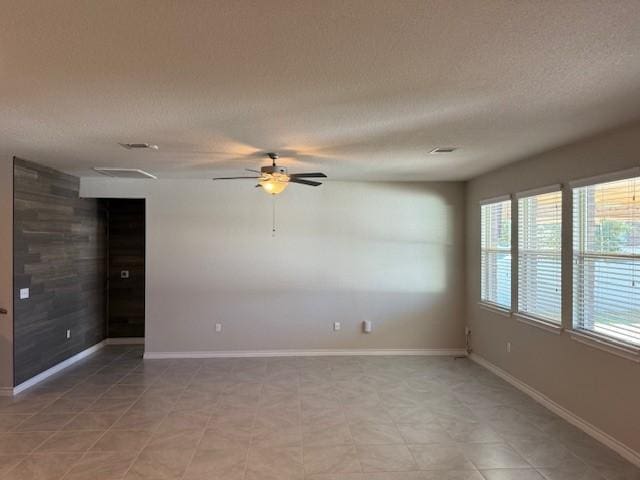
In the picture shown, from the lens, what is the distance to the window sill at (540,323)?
4055 millimetres

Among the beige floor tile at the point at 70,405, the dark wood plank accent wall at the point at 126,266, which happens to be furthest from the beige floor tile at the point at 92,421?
the dark wood plank accent wall at the point at 126,266

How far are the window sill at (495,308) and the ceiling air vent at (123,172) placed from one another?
4916 mm

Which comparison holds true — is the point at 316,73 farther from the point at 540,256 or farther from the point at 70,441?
the point at 70,441

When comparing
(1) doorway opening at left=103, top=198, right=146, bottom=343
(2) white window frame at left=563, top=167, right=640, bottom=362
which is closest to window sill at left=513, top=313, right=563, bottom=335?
(2) white window frame at left=563, top=167, right=640, bottom=362

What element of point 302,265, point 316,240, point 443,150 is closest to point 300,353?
point 302,265

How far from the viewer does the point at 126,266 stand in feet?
22.7

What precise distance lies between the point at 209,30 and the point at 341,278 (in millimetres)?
4728

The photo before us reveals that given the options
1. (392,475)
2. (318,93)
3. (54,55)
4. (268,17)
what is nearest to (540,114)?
(318,93)

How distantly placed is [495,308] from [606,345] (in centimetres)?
189

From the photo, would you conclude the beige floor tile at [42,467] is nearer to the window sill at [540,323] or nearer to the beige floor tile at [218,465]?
the beige floor tile at [218,465]

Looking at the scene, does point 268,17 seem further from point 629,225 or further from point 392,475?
point 629,225

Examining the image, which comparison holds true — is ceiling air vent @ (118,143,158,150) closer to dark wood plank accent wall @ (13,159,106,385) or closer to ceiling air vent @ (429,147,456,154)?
dark wood plank accent wall @ (13,159,106,385)

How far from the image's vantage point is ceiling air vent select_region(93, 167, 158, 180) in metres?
5.13

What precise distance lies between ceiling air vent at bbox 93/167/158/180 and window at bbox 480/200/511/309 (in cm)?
464
